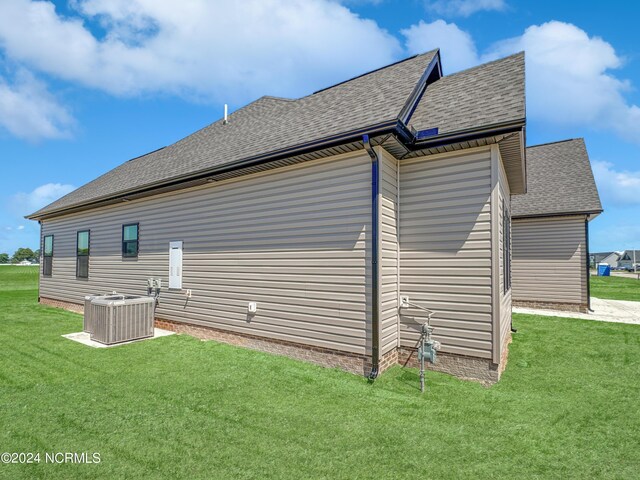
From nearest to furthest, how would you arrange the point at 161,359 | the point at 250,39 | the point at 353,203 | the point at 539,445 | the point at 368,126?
the point at 539,445, the point at 368,126, the point at 353,203, the point at 161,359, the point at 250,39

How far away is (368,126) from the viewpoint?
5055 millimetres

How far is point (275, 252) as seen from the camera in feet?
21.6

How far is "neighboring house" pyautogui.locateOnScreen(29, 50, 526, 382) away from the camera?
520cm

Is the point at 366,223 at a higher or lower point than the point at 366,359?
higher

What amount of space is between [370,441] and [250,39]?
34.3 ft

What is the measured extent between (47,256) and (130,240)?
24.0 ft

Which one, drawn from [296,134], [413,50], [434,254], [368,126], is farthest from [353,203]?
[413,50]

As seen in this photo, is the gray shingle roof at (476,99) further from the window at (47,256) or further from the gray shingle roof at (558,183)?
the window at (47,256)

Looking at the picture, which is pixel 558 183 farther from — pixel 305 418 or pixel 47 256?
pixel 47 256

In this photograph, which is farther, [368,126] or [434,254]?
[434,254]

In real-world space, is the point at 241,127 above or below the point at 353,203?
above

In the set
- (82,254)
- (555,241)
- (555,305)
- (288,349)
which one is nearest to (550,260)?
(555,241)

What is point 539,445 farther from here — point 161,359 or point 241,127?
point 241,127

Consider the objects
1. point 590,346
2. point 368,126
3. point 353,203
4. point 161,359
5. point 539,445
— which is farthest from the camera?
point 590,346
